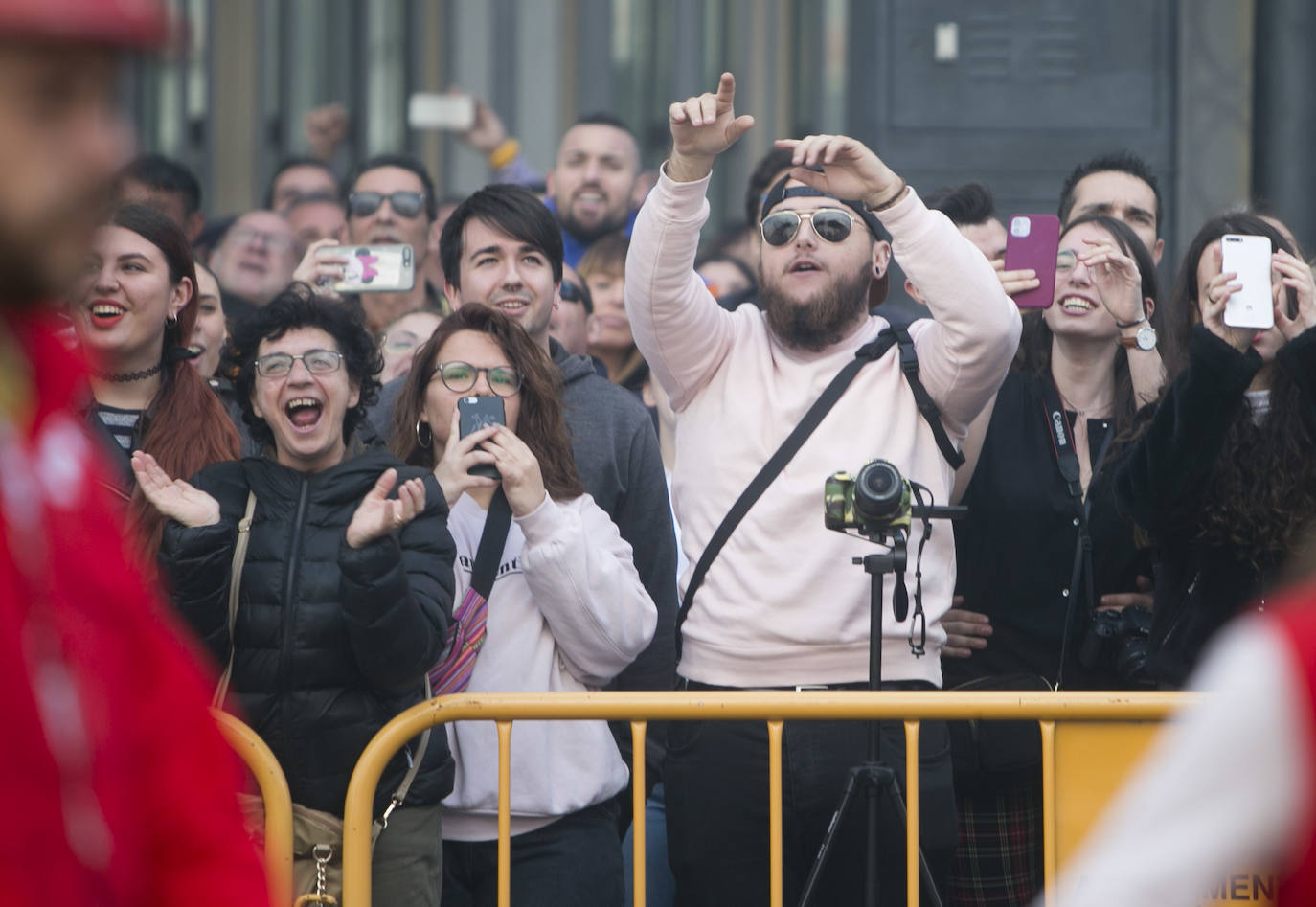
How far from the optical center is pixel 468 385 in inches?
176

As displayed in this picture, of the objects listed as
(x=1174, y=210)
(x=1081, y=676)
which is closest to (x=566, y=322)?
(x=1081, y=676)

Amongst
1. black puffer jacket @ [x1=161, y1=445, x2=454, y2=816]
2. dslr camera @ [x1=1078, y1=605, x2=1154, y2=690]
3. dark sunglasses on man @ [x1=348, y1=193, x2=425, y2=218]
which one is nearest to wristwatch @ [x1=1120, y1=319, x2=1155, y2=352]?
dslr camera @ [x1=1078, y1=605, x2=1154, y2=690]

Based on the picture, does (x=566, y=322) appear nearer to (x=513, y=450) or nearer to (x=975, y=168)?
(x=513, y=450)

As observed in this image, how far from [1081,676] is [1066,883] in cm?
301

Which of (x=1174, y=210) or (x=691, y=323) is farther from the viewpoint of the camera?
(x=1174, y=210)

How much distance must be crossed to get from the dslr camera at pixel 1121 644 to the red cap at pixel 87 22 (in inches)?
135

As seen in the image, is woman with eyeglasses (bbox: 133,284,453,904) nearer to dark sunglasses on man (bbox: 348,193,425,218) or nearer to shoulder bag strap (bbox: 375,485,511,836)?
shoulder bag strap (bbox: 375,485,511,836)

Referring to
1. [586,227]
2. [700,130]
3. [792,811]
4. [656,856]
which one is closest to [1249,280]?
[700,130]

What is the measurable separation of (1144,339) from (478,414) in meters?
1.69

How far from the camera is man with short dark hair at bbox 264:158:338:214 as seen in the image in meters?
7.31

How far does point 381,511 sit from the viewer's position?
147 inches

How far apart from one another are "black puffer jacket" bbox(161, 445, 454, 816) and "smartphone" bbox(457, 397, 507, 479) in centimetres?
42

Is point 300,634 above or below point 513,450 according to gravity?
below

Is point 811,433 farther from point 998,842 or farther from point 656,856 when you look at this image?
point 656,856
